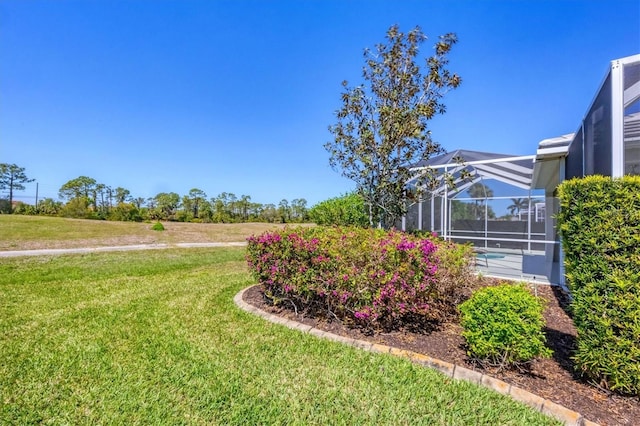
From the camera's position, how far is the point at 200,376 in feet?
8.84

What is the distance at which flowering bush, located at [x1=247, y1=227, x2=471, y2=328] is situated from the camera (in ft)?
11.6

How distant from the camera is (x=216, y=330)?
379 centimetres

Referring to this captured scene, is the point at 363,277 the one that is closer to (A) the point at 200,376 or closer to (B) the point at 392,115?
(A) the point at 200,376

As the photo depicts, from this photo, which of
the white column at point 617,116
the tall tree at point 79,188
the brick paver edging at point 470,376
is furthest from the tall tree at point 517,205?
the tall tree at point 79,188

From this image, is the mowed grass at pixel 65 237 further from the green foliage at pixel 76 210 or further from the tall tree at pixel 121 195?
the tall tree at pixel 121 195

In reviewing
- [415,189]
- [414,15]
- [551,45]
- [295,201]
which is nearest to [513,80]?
[551,45]

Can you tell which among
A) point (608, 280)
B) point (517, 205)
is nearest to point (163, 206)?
point (517, 205)

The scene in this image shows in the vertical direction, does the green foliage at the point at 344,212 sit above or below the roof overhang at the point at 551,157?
below

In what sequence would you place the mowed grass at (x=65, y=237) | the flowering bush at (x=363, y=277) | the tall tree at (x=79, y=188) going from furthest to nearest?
the tall tree at (x=79, y=188) → the mowed grass at (x=65, y=237) → the flowering bush at (x=363, y=277)

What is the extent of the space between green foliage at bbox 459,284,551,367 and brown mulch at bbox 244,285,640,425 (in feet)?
0.57

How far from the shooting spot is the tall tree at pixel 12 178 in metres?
32.3

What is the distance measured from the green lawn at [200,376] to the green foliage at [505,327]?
40 cm

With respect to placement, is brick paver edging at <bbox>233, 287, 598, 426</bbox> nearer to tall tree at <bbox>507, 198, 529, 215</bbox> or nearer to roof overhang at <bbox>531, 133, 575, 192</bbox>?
roof overhang at <bbox>531, 133, 575, 192</bbox>

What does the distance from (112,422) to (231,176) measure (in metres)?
25.2
